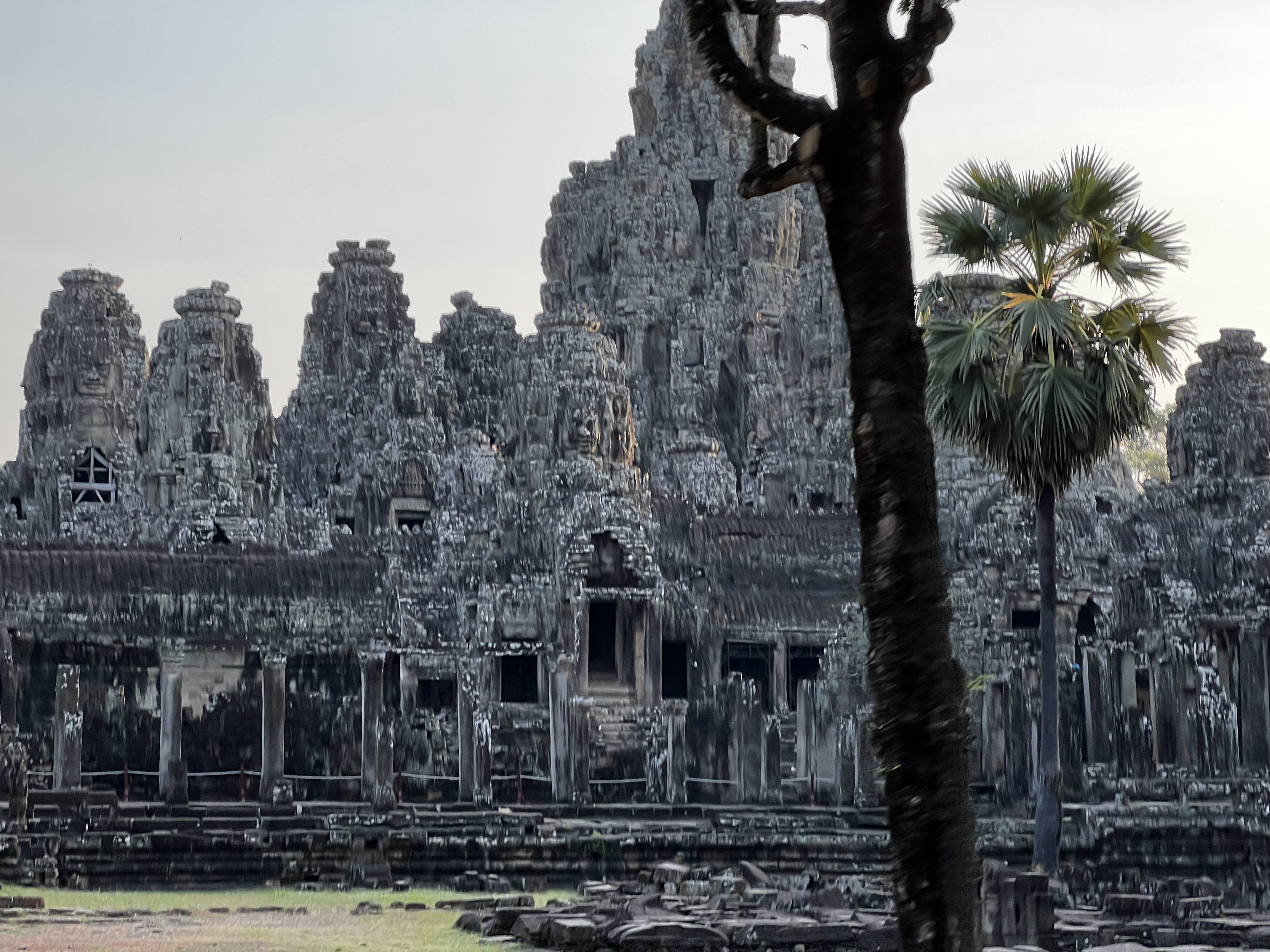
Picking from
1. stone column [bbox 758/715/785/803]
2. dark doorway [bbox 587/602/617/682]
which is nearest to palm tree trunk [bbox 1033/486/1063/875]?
stone column [bbox 758/715/785/803]

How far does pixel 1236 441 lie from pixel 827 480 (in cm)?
1123

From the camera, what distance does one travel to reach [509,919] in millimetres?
20078

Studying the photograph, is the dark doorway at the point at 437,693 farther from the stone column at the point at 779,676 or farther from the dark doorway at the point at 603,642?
the stone column at the point at 779,676

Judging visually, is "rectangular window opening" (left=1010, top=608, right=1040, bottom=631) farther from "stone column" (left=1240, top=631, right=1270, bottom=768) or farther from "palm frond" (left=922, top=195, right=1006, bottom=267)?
"palm frond" (left=922, top=195, right=1006, bottom=267)

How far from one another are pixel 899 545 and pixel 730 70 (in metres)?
2.09

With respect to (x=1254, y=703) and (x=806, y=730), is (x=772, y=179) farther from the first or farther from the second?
(x=1254, y=703)

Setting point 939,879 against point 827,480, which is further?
point 827,480

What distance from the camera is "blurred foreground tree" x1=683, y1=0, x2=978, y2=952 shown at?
8.95 meters

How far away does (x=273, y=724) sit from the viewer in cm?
3148

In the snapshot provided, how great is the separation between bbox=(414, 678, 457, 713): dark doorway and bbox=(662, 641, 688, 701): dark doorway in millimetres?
3536

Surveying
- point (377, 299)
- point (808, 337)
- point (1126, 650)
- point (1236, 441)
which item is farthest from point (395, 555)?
point (377, 299)

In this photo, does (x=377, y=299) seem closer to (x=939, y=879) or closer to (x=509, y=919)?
(x=509, y=919)

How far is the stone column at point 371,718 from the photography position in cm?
3102

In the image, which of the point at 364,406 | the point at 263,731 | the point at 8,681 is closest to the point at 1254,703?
the point at 263,731
